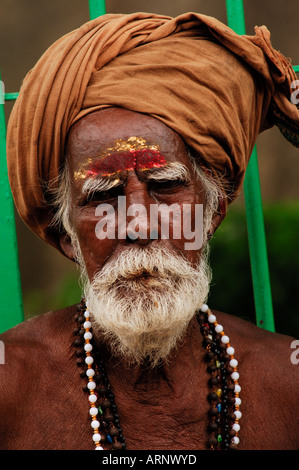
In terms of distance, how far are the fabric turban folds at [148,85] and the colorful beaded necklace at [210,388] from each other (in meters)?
0.59

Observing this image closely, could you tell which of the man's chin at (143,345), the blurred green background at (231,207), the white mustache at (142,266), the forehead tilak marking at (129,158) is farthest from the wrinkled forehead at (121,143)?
the blurred green background at (231,207)

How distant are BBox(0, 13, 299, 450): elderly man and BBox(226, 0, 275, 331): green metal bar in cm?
35

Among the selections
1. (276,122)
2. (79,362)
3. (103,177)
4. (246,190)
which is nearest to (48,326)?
(79,362)

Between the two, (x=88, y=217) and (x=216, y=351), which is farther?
(x=216, y=351)

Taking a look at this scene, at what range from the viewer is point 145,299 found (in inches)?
90.6

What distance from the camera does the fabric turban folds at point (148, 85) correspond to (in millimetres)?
2385

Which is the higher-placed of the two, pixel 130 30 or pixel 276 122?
pixel 130 30

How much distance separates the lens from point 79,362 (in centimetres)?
248

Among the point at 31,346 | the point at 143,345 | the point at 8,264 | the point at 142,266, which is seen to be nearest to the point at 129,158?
the point at 142,266

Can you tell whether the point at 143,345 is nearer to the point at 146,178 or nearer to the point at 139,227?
the point at 139,227
